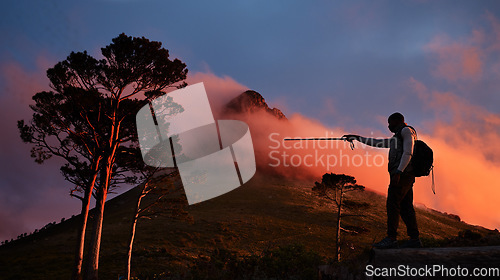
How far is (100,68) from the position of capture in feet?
56.6

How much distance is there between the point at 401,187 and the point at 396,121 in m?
1.18

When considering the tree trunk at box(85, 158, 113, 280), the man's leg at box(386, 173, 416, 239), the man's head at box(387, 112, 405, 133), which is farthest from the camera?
the tree trunk at box(85, 158, 113, 280)

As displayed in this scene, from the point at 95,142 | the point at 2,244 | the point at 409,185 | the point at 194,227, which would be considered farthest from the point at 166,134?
the point at 2,244

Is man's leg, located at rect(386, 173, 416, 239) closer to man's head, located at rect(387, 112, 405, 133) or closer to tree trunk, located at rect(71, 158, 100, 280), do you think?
man's head, located at rect(387, 112, 405, 133)

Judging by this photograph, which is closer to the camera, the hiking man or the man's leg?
the hiking man

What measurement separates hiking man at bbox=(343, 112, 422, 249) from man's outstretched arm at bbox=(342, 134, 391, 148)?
0.09 metres

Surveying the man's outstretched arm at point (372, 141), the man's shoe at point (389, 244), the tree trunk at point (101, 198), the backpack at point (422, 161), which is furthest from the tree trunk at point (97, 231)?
the backpack at point (422, 161)

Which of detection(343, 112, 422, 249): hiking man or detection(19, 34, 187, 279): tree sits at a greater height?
detection(19, 34, 187, 279): tree

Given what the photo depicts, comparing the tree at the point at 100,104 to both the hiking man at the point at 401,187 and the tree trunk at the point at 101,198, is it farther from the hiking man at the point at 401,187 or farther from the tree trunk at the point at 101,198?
the hiking man at the point at 401,187

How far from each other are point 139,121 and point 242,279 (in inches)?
534

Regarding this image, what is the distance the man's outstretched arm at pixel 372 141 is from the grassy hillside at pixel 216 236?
1563 millimetres

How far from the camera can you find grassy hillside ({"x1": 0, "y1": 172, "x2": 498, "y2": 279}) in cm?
2633

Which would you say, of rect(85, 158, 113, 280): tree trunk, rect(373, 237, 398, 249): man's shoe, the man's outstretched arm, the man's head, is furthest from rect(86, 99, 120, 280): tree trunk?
the man's head

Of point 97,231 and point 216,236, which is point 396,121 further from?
point 216,236
